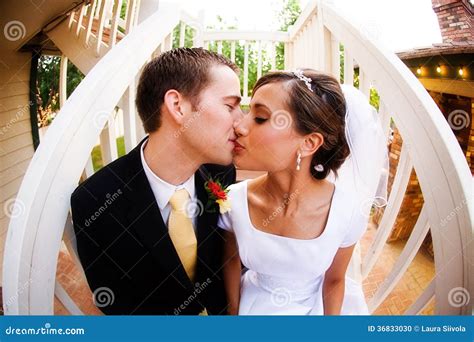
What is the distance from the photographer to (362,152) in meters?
1.02

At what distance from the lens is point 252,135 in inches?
35.4

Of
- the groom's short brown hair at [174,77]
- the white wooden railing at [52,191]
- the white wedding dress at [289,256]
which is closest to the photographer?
the white wooden railing at [52,191]

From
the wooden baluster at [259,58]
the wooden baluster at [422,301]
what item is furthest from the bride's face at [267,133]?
the wooden baluster at [259,58]

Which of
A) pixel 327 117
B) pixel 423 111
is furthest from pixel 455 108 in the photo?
pixel 327 117

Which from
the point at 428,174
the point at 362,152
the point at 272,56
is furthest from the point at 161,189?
the point at 272,56

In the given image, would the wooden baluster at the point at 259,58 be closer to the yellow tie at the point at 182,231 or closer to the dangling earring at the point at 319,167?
the dangling earring at the point at 319,167

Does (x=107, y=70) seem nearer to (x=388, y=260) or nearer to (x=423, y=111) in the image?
(x=423, y=111)

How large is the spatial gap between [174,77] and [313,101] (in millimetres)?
405

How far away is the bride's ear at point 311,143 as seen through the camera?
2.99 ft

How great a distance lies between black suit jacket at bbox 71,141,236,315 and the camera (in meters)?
0.85

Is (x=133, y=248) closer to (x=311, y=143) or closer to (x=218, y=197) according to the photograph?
(x=218, y=197)

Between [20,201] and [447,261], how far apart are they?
1065mm

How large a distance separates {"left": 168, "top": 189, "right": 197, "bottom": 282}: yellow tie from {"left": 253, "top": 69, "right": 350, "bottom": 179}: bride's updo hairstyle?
0.41m

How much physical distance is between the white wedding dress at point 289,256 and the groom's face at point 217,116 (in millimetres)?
197
